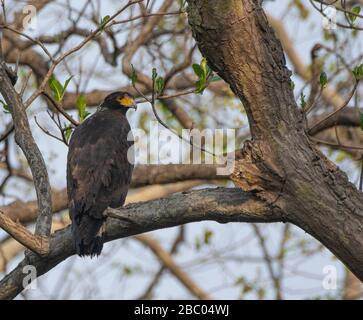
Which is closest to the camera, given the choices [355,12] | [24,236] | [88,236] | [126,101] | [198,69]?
[24,236]

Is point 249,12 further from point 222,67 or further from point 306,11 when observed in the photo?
point 306,11

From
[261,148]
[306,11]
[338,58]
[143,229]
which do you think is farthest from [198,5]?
[306,11]

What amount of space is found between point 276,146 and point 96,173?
1.67 metres

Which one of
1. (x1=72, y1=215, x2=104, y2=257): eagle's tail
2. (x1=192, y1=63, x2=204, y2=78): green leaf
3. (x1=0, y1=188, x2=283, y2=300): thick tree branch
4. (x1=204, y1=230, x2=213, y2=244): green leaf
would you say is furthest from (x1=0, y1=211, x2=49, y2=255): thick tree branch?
(x1=204, y1=230, x2=213, y2=244): green leaf

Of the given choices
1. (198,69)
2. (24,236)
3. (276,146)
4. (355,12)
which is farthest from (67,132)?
(355,12)

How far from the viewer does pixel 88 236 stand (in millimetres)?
4660

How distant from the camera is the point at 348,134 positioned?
Result: 8031 millimetres

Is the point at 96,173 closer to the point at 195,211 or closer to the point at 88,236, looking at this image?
the point at 88,236

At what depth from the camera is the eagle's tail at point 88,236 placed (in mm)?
4586

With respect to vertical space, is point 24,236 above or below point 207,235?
below

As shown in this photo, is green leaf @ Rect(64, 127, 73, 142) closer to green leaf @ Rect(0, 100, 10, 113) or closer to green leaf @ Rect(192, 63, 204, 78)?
green leaf @ Rect(0, 100, 10, 113)

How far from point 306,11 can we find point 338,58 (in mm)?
2254

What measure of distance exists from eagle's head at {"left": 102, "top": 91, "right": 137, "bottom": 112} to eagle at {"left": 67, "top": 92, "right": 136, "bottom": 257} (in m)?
0.39
